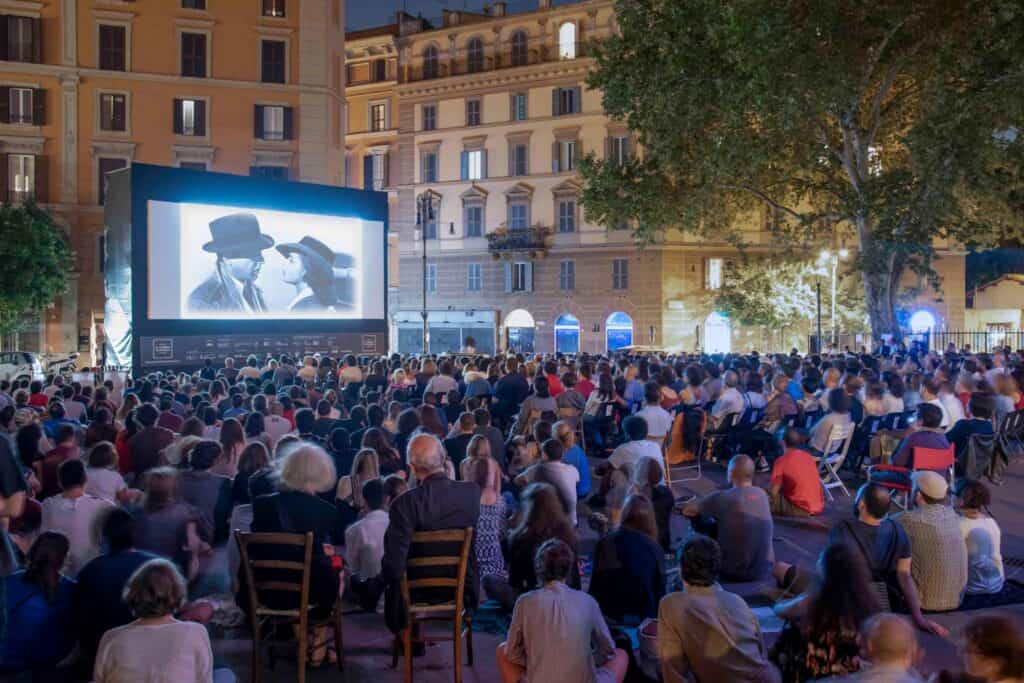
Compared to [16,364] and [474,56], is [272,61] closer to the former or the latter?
[474,56]

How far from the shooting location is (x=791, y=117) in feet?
78.3

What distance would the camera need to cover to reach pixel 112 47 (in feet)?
125

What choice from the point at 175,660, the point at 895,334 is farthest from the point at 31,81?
the point at 175,660

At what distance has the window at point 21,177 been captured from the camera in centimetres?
3747

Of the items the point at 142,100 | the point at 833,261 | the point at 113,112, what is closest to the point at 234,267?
Answer: the point at 142,100

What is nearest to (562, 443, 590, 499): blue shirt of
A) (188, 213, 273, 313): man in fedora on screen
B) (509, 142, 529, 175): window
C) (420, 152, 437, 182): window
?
(188, 213, 273, 313): man in fedora on screen

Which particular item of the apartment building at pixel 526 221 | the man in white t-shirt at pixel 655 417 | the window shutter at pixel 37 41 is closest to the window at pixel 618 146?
the apartment building at pixel 526 221

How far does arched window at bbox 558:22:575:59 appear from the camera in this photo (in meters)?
43.4

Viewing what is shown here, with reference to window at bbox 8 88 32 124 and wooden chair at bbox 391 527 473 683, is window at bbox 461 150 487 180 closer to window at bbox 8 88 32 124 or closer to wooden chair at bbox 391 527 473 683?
window at bbox 8 88 32 124

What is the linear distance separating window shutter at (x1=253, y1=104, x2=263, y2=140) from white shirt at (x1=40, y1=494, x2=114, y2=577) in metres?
35.4

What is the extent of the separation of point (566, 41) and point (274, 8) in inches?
510

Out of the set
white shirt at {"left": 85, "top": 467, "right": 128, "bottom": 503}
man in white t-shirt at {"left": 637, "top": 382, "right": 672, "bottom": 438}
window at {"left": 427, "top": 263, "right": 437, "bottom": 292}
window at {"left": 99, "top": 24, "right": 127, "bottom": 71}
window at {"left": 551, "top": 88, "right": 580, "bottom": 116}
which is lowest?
white shirt at {"left": 85, "top": 467, "right": 128, "bottom": 503}

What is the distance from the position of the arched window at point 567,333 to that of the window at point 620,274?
2.49 meters

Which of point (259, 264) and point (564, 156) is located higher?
point (564, 156)
